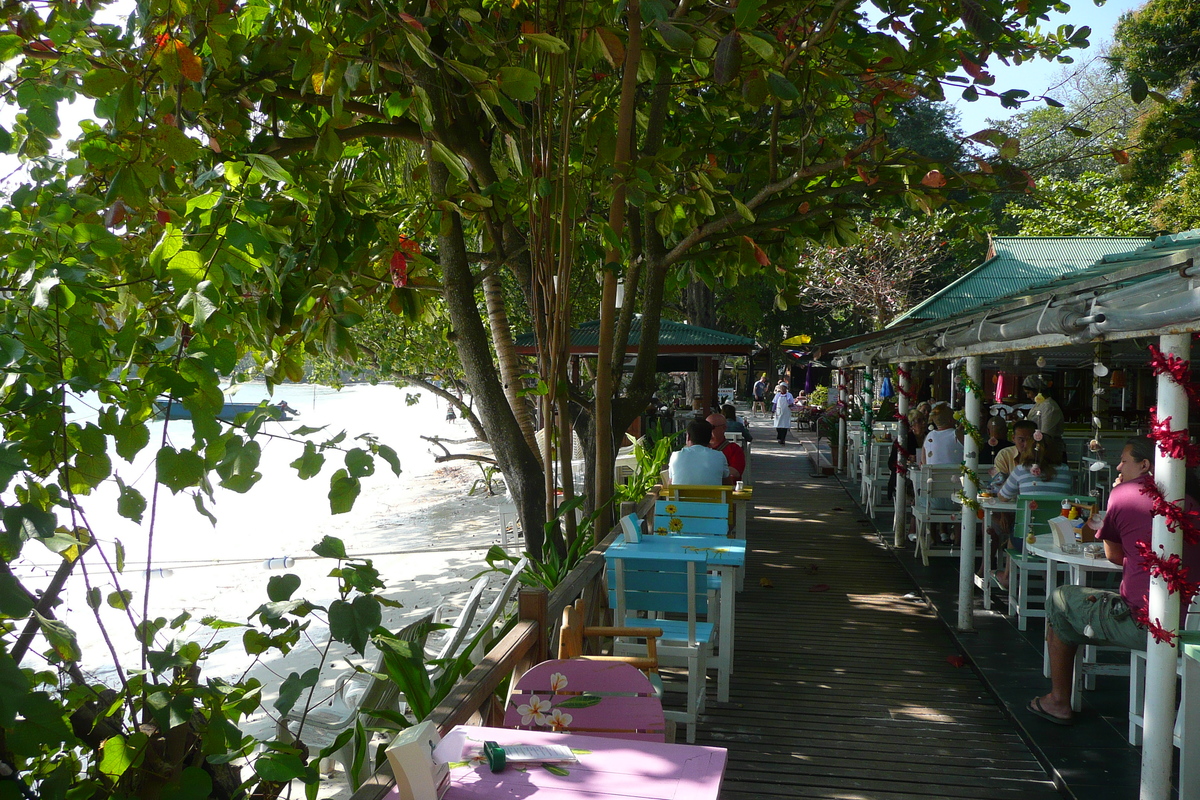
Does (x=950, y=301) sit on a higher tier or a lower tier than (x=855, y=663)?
higher

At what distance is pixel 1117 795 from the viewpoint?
151 inches

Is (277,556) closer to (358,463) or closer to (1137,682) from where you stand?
(1137,682)

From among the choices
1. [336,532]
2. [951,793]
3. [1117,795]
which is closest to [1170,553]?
[1117,795]

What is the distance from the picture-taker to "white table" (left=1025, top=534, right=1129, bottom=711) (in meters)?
4.70

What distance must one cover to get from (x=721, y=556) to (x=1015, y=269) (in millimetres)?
9793

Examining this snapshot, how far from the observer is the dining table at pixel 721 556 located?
4.86m

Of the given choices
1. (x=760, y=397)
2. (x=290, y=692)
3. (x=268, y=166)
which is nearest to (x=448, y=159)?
(x=268, y=166)

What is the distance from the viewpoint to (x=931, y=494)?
26.7ft

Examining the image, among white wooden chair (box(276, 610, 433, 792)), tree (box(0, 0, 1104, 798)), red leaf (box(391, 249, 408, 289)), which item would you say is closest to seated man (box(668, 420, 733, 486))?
tree (box(0, 0, 1104, 798))

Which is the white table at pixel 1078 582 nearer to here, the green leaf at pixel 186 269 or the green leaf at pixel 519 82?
the green leaf at pixel 519 82

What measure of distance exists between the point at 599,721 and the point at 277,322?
2064 millimetres

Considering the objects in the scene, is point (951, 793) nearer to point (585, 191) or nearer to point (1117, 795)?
point (1117, 795)

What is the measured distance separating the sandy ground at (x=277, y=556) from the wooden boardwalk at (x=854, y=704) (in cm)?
202

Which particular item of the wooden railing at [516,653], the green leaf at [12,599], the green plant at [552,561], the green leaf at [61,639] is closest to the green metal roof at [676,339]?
the green plant at [552,561]
